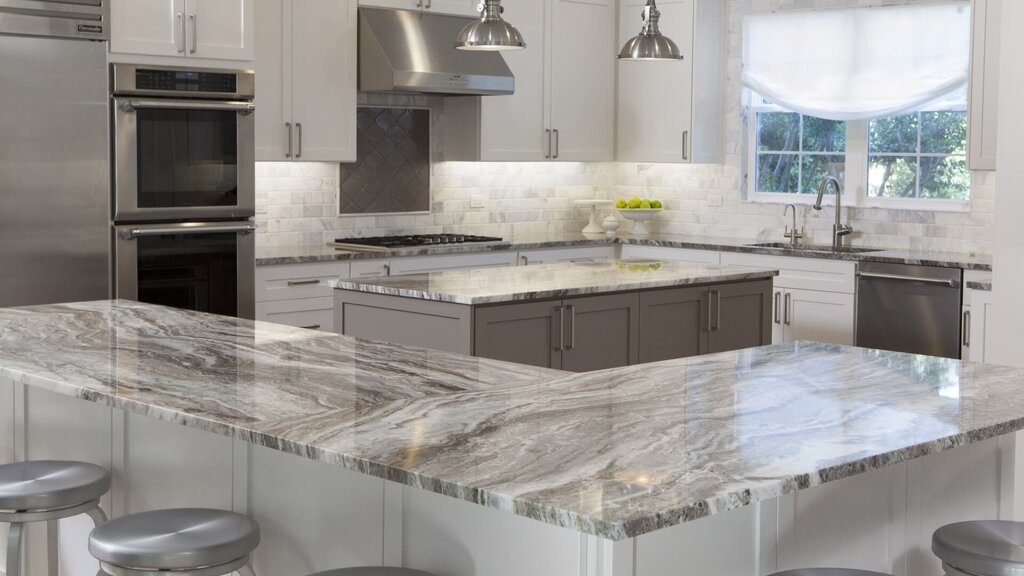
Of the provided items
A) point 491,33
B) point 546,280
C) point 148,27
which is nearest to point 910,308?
point 546,280

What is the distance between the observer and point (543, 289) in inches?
182

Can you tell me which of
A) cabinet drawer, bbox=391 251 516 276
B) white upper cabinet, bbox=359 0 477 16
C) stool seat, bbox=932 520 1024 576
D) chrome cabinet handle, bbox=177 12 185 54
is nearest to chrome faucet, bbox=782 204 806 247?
cabinet drawer, bbox=391 251 516 276

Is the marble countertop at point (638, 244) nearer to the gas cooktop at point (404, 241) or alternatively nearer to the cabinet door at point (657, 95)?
the gas cooktop at point (404, 241)

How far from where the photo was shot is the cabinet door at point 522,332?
442 cm

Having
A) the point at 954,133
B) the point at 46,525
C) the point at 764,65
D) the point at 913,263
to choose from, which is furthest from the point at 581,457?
the point at 764,65

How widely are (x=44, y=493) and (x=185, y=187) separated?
286cm

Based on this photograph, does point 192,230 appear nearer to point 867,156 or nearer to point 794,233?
point 794,233

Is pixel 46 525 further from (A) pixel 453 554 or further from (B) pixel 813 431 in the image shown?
(B) pixel 813 431

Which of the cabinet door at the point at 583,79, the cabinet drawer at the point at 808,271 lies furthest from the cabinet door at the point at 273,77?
the cabinet drawer at the point at 808,271

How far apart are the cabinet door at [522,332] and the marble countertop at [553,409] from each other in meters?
1.10

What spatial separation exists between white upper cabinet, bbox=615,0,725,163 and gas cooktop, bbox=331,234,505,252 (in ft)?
4.41

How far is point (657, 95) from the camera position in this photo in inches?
299

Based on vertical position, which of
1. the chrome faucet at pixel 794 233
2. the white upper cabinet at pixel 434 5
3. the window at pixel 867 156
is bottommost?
the chrome faucet at pixel 794 233

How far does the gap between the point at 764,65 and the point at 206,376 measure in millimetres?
5422
